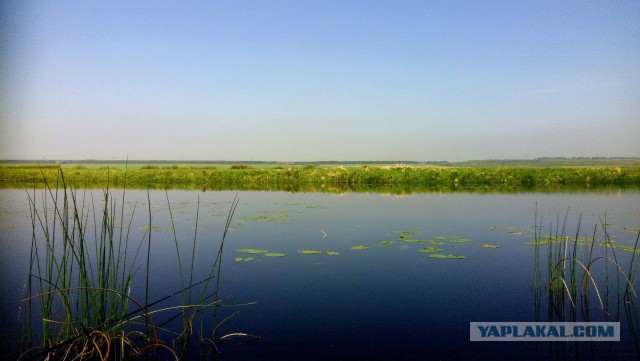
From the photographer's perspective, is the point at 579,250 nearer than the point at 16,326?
No

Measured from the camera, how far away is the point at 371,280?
25.6ft

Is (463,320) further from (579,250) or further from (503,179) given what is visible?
(503,179)

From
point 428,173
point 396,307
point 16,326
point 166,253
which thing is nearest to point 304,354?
point 396,307

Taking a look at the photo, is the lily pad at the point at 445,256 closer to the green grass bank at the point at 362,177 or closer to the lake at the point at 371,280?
the lake at the point at 371,280

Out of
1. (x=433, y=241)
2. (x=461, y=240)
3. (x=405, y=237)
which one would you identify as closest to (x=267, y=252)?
(x=405, y=237)

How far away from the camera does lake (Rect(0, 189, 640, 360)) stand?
5.25 metres

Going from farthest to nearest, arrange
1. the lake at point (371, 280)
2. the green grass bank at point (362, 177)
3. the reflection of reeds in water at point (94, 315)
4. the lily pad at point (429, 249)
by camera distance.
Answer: the green grass bank at point (362, 177) < the lily pad at point (429, 249) < the lake at point (371, 280) < the reflection of reeds in water at point (94, 315)

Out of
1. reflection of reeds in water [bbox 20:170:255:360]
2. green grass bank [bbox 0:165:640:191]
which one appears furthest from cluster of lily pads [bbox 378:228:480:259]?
green grass bank [bbox 0:165:640:191]

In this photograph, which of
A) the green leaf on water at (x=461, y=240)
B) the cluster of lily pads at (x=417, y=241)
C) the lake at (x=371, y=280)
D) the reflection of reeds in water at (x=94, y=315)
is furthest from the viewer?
the green leaf on water at (x=461, y=240)

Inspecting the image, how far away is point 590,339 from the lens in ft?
17.7

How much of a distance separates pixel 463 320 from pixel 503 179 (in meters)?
34.7

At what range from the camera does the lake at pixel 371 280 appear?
17.2 ft

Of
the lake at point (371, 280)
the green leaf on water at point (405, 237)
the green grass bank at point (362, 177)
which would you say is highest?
the green grass bank at point (362, 177)

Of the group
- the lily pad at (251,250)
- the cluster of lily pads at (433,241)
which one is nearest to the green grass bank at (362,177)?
the cluster of lily pads at (433,241)
